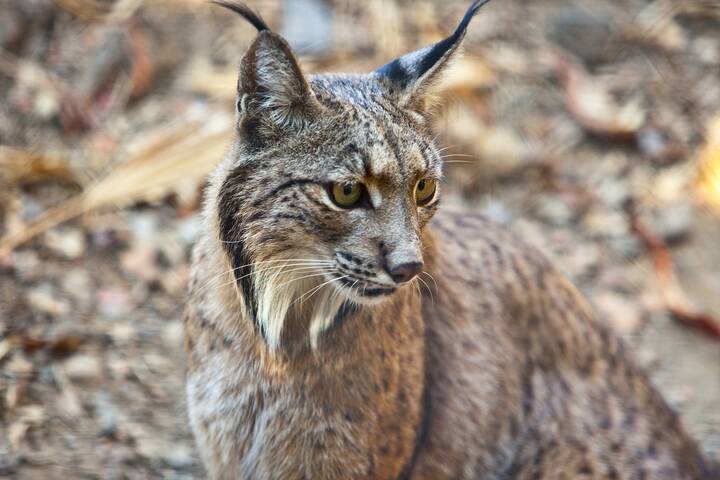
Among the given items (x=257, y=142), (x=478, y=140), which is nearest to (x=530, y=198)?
(x=478, y=140)

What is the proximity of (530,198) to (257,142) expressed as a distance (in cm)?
408

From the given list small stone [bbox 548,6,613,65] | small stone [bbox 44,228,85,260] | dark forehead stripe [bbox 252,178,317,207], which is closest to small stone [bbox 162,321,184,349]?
small stone [bbox 44,228,85,260]

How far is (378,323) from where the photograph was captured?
3764 millimetres

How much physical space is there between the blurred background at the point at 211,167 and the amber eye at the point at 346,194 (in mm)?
2123

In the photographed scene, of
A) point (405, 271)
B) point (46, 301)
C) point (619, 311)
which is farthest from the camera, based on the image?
point (619, 311)

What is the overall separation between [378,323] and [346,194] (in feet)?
2.30

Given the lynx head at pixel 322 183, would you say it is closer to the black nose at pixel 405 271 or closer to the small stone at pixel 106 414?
the black nose at pixel 405 271

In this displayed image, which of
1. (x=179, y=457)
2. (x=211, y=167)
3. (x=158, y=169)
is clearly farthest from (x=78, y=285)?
(x=179, y=457)

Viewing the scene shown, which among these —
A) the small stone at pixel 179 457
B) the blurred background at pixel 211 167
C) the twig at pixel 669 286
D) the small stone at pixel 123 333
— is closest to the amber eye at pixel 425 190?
the blurred background at pixel 211 167

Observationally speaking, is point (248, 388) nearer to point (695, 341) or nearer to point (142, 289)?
point (142, 289)

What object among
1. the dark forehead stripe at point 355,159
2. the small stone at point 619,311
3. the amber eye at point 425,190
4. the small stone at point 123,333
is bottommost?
the small stone at point 619,311

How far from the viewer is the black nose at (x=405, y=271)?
3.16 m

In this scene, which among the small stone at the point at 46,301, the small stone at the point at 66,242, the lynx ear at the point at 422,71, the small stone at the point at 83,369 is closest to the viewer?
the lynx ear at the point at 422,71

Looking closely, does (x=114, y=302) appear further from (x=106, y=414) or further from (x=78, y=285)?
(x=106, y=414)
